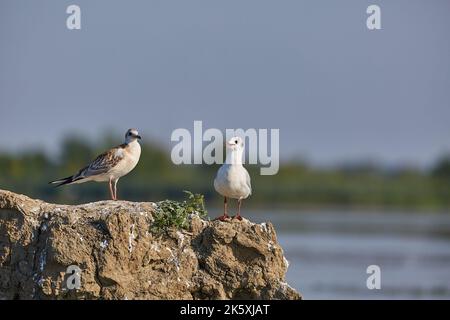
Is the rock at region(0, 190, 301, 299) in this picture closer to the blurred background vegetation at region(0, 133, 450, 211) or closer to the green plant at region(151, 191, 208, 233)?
the green plant at region(151, 191, 208, 233)

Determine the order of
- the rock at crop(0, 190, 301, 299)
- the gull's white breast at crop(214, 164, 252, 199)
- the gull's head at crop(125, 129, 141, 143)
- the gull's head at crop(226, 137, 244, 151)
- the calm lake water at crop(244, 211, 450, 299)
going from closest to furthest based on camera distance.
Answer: the rock at crop(0, 190, 301, 299) < the gull's white breast at crop(214, 164, 252, 199) < the gull's head at crop(226, 137, 244, 151) < the gull's head at crop(125, 129, 141, 143) < the calm lake water at crop(244, 211, 450, 299)

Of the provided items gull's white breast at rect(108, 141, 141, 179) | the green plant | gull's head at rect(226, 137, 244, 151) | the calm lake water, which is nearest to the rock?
the green plant

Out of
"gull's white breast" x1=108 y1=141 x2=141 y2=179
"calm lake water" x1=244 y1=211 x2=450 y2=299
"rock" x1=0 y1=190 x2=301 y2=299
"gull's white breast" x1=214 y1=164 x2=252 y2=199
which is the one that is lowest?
"calm lake water" x1=244 y1=211 x2=450 y2=299

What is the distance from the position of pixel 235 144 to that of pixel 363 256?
17.9 metres

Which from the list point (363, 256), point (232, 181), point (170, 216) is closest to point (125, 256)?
point (170, 216)

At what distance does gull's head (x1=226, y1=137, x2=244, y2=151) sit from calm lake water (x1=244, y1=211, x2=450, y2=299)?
26.6 feet

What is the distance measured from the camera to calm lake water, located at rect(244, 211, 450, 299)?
23.4 m

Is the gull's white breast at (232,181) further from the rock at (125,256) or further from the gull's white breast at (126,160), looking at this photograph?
the gull's white breast at (126,160)

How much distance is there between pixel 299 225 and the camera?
140ft

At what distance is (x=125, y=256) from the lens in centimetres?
1203

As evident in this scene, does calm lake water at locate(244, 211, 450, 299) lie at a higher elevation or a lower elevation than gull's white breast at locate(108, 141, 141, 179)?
lower

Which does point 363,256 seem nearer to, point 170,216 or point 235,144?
point 235,144

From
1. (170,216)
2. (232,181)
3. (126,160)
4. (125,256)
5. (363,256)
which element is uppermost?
(126,160)
